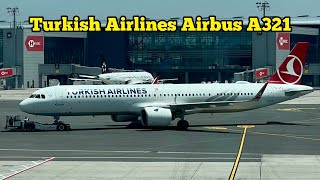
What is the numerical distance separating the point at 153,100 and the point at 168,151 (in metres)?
18.4

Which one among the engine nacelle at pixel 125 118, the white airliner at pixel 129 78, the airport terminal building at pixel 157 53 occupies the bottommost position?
the engine nacelle at pixel 125 118

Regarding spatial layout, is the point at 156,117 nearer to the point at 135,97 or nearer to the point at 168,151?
the point at 135,97

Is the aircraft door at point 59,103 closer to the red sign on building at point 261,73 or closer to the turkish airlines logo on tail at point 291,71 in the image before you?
the turkish airlines logo on tail at point 291,71

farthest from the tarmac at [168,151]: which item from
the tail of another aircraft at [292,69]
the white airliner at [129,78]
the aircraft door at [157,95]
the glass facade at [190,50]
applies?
the glass facade at [190,50]

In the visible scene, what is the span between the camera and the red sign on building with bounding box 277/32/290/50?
159m

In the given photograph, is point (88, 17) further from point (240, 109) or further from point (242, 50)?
point (240, 109)

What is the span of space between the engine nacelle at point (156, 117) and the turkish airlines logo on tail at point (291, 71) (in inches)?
555

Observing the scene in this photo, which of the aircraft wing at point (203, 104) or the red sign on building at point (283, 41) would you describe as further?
the red sign on building at point (283, 41)

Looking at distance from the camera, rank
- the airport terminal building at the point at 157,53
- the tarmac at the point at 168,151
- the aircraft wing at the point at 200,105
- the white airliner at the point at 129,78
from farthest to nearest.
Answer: the airport terminal building at the point at 157,53 < the white airliner at the point at 129,78 < the aircraft wing at the point at 200,105 < the tarmac at the point at 168,151

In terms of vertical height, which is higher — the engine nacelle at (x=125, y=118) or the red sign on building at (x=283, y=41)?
the red sign on building at (x=283, y=41)

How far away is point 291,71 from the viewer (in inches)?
2633

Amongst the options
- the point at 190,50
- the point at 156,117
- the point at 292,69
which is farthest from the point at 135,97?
the point at 190,50

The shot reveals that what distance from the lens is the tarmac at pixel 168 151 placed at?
3334cm

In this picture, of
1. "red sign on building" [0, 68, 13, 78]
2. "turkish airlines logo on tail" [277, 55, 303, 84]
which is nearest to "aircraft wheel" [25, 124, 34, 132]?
"turkish airlines logo on tail" [277, 55, 303, 84]
